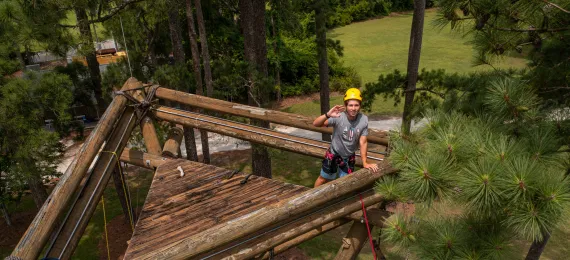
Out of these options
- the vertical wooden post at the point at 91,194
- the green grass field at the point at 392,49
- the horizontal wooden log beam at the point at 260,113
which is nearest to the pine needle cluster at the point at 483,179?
the horizontal wooden log beam at the point at 260,113

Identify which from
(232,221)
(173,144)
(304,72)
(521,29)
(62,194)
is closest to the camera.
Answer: (232,221)

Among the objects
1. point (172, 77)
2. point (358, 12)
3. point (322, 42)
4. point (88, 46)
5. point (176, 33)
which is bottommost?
point (172, 77)

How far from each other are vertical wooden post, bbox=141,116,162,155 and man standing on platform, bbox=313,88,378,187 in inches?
118

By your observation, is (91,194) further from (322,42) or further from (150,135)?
(322,42)

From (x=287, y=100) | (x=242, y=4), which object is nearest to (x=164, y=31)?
(x=242, y=4)

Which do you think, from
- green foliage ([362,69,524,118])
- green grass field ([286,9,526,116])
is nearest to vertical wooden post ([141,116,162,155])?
green foliage ([362,69,524,118])

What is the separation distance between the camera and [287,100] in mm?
21812

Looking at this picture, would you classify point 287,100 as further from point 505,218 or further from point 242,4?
point 505,218

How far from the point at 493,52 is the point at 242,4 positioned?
6.84 m

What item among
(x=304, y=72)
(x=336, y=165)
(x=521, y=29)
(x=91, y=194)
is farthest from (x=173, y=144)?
(x=304, y=72)

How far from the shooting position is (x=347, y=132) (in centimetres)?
455

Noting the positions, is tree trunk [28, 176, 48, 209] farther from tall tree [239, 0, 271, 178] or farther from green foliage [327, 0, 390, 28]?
green foliage [327, 0, 390, 28]

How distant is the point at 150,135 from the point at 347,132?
3572 millimetres

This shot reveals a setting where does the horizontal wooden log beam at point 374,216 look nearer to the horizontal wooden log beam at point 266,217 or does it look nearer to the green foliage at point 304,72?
the horizontal wooden log beam at point 266,217
